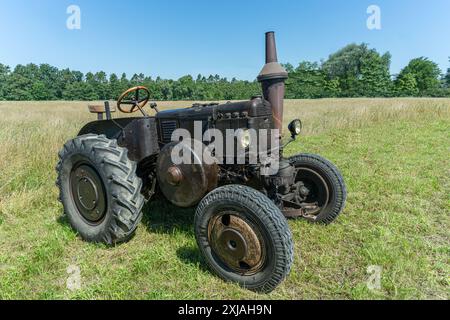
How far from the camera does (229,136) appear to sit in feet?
10.2

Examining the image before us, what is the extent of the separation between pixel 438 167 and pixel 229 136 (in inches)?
218

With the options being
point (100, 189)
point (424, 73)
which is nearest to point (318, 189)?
point (100, 189)

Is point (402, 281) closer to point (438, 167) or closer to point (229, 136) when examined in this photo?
point (229, 136)

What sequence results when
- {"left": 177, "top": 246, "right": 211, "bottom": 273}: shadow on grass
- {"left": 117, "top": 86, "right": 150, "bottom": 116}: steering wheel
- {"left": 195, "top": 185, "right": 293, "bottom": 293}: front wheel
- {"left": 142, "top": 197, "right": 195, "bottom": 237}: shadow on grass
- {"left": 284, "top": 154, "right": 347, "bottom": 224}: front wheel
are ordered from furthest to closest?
{"left": 117, "top": 86, "right": 150, "bottom": 116}: steering wheel → {"left": 142, "top": 197, "right": 195, "bottom": 237}: shadow on grass → {"left": 284, "top": 154, "right": 347, "bottom": 224}: front wheel → {"left": 177, "top": 246, "right": 211, "bottom": 273}: shadow on grass → {"left": 195, "top": 185, "right": 293, "bottom": 293}: front wheel

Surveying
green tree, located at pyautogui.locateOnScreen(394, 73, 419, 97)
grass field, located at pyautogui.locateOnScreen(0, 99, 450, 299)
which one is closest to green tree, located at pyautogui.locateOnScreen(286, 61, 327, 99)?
green tree, located at pyautogui.locateOnScreen(394, 73, 419, 97)

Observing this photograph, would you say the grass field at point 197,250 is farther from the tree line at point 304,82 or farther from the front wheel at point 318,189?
the tree line at point 304,82

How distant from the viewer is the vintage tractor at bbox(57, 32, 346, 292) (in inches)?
95.2

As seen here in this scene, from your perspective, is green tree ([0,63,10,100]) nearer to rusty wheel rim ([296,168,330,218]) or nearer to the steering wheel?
the steering wheel

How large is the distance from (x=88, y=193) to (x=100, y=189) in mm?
219

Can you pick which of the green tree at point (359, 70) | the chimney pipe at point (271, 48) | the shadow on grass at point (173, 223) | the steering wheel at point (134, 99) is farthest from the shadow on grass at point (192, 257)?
the green tree at point (359, 70)

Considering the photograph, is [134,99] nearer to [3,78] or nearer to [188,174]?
[188,174]

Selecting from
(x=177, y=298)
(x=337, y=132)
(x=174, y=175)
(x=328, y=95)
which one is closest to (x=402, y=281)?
(x=177, y=298)

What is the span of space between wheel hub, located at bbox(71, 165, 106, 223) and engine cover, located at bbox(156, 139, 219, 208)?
0.71m

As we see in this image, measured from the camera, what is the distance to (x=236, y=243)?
8.11 feet
